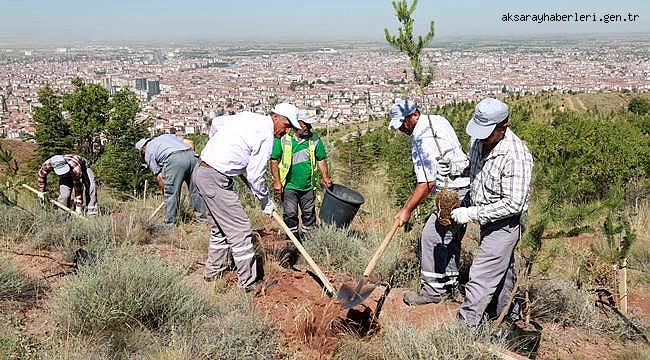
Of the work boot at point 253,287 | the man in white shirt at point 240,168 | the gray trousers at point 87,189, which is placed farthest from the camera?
the gray trousers at point 87,189

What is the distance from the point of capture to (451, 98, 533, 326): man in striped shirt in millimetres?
2986

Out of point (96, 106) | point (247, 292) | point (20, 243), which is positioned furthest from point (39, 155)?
point (247, 292)

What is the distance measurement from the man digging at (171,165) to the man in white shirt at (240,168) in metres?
2.17

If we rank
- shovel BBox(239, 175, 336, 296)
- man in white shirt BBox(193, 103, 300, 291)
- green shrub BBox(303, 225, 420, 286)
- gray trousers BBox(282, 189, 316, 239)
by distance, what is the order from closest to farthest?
shovel BBox(239, 175, 336, 296) < man in white shirt BBox(193, 103, 300, 291) < green shrub BBox(303, 225, 420, 286) < gray trousers BBox(282, 189, 316, 239)

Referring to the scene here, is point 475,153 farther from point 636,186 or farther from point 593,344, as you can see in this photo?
point 636,186

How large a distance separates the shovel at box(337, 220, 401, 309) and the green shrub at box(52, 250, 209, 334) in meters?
0.97

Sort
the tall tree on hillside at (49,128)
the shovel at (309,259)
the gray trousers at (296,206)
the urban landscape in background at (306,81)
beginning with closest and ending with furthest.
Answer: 1. the shovel at (309,259)
2. the gray trousers at (296,206)
3. the tall tree on hillside at (49,128)
4. the urban landscape in background at (306,81)

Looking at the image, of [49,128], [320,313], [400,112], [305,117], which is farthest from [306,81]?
[320,313]

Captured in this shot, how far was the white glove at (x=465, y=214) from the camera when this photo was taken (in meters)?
3.19

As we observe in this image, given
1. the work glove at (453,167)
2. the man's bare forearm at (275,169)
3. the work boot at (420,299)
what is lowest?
the work boot at (420,299)

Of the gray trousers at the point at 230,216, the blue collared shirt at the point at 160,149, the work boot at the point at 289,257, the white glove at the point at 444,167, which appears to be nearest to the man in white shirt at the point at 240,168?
the gray trousers at the point at 230,216

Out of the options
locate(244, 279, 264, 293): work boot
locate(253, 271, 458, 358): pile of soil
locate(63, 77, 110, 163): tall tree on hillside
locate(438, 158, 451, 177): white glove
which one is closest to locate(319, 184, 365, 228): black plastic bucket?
locate(253, 271, 458, 358): pile of soil

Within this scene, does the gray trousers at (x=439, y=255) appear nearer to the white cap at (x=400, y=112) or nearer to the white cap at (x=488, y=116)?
the white cap at (x=400, y=112)

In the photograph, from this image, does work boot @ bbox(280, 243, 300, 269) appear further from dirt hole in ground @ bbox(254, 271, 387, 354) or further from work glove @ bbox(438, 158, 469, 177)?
work glove @ bbox(438, 158, 469, 177)
